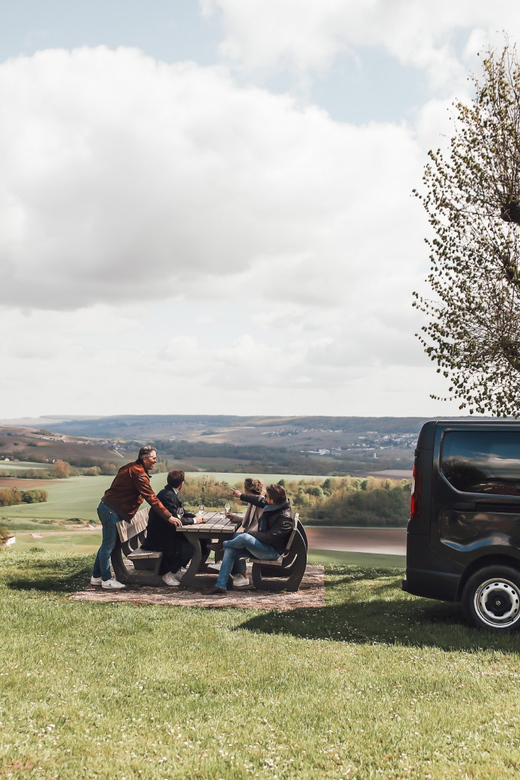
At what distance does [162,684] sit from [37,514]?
51.3 feet

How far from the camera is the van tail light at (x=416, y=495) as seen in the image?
325 inches

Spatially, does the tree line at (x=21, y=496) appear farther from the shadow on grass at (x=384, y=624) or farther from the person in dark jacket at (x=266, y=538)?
the shadow on grass at (x=384, y=624)

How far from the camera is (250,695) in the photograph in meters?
5.39

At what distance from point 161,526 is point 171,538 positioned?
0.90 feet

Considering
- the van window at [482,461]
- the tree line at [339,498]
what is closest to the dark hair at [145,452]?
the van window at [482,461]

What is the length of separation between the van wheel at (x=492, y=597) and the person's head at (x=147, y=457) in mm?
5024

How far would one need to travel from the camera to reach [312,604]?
9.74m

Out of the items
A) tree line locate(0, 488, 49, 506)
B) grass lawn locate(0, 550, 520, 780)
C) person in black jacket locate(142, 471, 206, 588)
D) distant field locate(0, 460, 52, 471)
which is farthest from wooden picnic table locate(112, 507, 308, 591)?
distant field locate(0, 460, 52, 471)

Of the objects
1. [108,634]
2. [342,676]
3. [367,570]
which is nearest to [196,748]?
[342,676]

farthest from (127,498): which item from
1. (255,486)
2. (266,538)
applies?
(266,538)

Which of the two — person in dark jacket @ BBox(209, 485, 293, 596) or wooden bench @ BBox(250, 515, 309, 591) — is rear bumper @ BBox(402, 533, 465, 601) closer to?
person in dark jacket @ BBox(209, 485, 293, 596)

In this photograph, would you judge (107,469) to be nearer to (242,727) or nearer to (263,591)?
(263,591)

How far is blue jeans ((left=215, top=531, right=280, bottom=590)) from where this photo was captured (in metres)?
10.2

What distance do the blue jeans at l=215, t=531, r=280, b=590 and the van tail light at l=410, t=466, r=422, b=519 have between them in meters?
2.77
